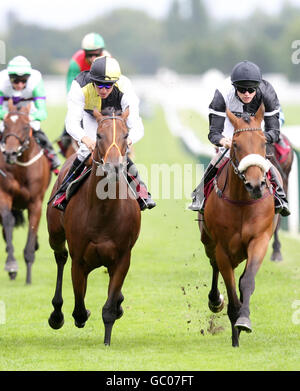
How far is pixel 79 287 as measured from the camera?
774cm

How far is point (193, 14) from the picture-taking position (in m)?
145

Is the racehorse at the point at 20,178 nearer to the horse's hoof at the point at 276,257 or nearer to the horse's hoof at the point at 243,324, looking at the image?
the horse's hoof at the point at 276,257

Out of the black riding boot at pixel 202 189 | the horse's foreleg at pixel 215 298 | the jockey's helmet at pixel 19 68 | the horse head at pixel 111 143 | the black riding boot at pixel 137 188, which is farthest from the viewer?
the jockey's helmet at pixel 19 68

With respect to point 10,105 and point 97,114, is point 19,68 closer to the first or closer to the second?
point 10,105

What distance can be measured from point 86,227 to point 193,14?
140 m

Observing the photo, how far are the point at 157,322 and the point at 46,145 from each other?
146 inches

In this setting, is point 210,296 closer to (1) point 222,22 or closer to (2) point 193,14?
(2) point 193,14

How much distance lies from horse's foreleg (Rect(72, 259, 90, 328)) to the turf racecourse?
0.60 feet

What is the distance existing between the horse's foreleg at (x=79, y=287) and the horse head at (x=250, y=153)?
1423 millimetres

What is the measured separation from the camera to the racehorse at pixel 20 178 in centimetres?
1098

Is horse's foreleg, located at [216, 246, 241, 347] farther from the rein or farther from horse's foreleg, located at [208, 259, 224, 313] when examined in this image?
the rein

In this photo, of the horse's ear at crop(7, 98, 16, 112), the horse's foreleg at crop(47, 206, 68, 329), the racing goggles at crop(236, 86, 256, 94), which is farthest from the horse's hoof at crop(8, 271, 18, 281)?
the racing goggles at crop(236, 86, 256, 94)

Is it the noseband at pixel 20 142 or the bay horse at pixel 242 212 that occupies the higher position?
the noseband at pixel 20 142

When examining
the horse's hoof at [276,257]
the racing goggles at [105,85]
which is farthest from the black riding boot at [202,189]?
the horse's hoof at [276,257]
